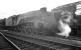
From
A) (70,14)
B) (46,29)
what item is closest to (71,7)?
(70,14)

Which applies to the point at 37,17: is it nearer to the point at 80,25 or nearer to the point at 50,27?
the point at 50,27

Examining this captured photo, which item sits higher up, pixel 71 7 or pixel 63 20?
pixel 71 7

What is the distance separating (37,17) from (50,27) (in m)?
2.65

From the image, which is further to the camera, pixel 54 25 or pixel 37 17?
pixel 37 17

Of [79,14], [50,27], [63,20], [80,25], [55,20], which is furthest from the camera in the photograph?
[50,27]

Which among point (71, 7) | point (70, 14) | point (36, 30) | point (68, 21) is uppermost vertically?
point (71, 7)

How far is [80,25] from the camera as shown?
9578 mm

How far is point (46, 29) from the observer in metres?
13.9

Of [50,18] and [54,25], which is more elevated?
[50,18]

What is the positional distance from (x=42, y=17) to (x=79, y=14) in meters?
5.58

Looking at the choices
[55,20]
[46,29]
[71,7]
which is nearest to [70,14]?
[71,7]

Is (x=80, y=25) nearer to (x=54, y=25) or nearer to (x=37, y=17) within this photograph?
(x=54, y=25)

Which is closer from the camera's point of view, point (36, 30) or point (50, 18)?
point (50, 18)

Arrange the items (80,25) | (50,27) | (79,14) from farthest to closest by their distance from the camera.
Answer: (50,27), (80,25), (79,14)
